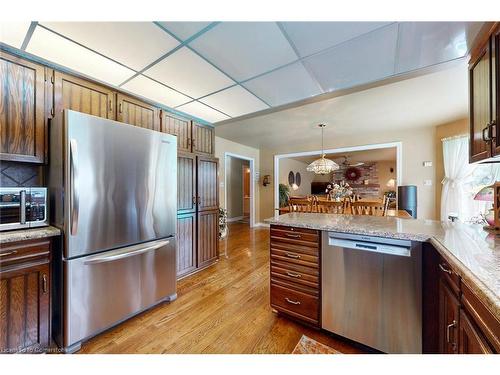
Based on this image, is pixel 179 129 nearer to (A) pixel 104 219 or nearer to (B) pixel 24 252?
(A) pixel 104 219

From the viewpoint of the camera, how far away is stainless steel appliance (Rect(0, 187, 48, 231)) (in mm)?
1331

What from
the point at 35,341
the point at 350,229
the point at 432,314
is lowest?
the point at 35,341

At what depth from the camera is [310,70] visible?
187 centimetres

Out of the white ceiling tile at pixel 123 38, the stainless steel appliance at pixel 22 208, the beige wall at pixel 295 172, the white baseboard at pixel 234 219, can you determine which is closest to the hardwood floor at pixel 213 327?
the stainless steel appliance at pixel 22 208

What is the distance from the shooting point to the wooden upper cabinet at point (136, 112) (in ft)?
6.86

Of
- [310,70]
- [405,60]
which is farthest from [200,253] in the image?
[405,60]

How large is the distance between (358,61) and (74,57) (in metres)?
2.29

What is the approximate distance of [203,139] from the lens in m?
3.01

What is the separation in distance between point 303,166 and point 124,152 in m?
7.89

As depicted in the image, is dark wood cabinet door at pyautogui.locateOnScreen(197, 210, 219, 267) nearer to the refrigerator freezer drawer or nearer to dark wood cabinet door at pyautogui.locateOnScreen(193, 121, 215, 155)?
the refrigerator freezer drawer

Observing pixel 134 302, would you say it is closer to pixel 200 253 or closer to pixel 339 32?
pixel 200 253

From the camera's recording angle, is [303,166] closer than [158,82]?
No

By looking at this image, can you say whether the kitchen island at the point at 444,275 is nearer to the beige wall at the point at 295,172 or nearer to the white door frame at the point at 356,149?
the white door frame at the point at 356,149

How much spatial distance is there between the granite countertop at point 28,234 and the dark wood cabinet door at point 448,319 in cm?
237
